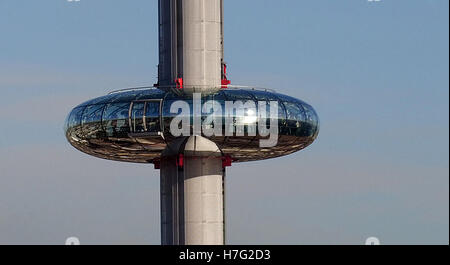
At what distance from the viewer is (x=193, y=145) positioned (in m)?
75.9

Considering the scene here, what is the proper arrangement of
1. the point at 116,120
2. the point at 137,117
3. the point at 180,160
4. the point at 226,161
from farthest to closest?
the point at 226,161, the point at 180,160, the point at 116,120, the point at 137,117

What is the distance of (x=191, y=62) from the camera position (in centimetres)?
7631

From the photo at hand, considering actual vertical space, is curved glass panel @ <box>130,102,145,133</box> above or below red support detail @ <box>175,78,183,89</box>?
below

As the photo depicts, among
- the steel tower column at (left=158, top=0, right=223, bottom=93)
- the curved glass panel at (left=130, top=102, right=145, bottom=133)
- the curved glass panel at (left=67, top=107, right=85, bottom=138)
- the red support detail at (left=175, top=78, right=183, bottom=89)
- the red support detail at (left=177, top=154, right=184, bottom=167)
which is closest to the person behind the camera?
the curved glass panel at (left=130, top=102, right=145, bottom=133)

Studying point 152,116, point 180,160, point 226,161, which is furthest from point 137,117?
point 226,161

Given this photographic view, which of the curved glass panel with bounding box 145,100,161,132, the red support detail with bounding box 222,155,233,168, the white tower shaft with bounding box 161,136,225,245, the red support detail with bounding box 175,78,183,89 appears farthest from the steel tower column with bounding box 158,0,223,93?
the red support detail with bounding box 222,155,233,168

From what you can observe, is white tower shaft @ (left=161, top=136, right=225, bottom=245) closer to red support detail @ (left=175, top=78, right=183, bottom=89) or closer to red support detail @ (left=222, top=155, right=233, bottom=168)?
red support detail @ (left=222, top=155, right=233, bottom=168)

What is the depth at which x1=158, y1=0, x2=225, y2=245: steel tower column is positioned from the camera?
76125mm

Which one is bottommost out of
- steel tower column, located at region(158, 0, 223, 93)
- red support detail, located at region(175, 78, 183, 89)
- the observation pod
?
the observation pod

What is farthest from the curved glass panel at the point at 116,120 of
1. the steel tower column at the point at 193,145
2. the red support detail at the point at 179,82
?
the red support detail at the point at 179,82

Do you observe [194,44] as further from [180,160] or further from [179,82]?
[180,160]

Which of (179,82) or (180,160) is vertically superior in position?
(179,82)

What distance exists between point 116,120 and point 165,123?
2715 mm
